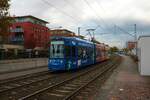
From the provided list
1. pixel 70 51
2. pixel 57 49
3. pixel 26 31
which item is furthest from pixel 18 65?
pixel 26 31

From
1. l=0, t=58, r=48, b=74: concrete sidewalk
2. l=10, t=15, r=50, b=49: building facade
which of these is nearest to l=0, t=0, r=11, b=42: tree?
l=0, t=58, r=48, b=74: concrete sidewalk

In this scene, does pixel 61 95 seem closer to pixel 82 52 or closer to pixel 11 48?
pixel 82 52

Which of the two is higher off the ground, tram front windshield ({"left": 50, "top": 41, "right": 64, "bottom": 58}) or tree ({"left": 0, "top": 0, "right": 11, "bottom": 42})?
tree ({"left": 0, "top": 0, "right": 11, "bottom": 42})

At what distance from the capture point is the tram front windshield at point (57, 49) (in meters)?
21.2

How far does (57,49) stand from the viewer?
21328mm

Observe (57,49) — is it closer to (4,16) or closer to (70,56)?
(70,56)

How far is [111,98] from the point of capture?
1060 cm

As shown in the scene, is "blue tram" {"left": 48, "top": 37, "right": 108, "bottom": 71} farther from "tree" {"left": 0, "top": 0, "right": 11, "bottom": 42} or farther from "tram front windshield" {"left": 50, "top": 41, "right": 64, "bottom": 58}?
"tree" {"left": 0, "top": 0, "right": 11, "bottom": 42}

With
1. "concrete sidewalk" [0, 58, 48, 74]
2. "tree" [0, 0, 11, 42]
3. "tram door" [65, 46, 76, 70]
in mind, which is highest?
"tree" [0, 0, 11, 42]

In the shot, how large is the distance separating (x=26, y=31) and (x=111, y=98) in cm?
8163

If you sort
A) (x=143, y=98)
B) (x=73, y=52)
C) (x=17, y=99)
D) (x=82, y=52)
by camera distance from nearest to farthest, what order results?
1. (x=17, y=99)
2. (x=143, y=98)
3. (x=73, y=52)
4. (x=82, y=52)

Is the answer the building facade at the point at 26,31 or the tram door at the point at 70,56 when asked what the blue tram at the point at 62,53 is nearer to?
the tram door at the point at 70,56

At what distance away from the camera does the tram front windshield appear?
833 inches

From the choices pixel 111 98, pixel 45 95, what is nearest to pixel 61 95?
pixel 45 95
